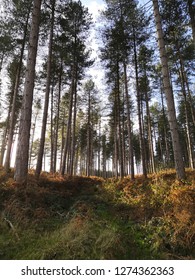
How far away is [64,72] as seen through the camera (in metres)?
17.0

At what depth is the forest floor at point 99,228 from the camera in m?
3.59

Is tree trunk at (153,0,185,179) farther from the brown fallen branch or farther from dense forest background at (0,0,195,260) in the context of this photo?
the brown fallen branch

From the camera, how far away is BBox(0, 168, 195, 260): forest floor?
141 inches

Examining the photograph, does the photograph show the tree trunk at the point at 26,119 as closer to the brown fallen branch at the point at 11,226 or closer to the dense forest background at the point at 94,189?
the dense forest background at the point at 94,189

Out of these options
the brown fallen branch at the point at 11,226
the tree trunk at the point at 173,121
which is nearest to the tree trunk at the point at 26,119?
the brown fallen branch at the point at 11,226

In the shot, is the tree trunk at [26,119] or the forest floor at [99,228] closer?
the forest floor at [99,228]

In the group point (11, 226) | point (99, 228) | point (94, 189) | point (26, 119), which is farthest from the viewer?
point (94, 189)

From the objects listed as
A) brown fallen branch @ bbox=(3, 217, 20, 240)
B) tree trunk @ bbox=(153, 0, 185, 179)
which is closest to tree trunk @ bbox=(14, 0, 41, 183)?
brown fallen branch @ bbox=(3, 217, 20, 240)

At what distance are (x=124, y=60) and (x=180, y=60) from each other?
191 inches

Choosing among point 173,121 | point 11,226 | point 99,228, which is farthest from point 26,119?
point 173,121

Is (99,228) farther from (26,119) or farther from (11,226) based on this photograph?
(26,119)

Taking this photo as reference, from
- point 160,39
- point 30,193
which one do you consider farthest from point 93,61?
point 30,193

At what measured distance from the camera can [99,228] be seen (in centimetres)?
468
